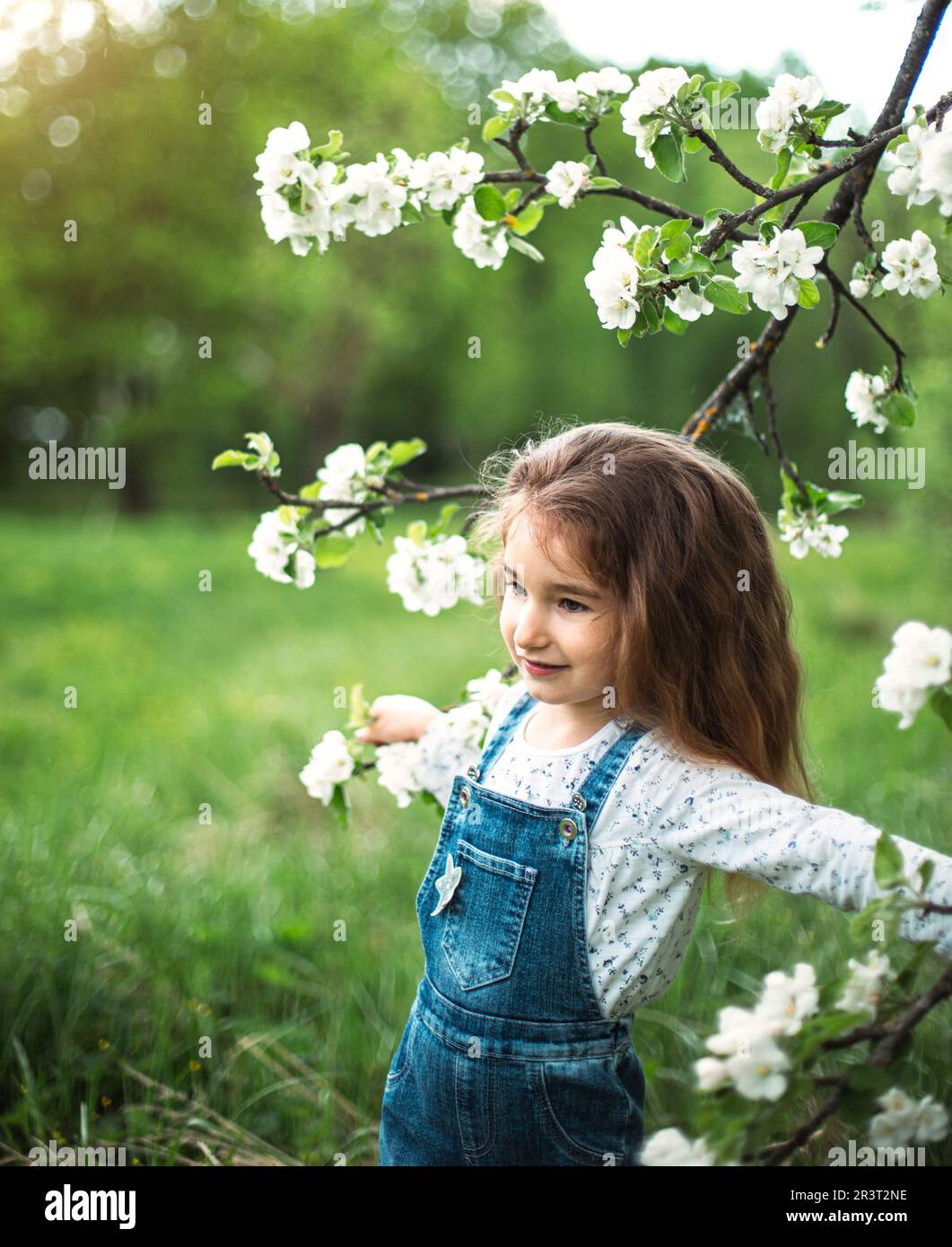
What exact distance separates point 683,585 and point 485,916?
592 mm

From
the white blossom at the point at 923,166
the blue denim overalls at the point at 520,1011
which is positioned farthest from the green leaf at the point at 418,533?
the white blossom at the point at 923,166

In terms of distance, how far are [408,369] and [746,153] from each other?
Result: 8490 millimetres

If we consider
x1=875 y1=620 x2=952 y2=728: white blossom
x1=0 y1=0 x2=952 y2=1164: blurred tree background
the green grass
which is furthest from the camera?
x1=0 y1=0 x2=952 y2=1164: blurred tree background

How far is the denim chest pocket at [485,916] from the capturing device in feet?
5.16

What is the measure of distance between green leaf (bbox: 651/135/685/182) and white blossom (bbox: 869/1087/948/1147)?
1.25 m

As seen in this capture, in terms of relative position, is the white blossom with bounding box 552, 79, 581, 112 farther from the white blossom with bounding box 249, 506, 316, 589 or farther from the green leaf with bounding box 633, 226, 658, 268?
the white blossom with bounding box 249, 506, 316, 589

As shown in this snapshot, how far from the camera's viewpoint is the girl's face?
5.16 ft

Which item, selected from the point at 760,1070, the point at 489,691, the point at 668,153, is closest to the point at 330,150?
the point at 668,153

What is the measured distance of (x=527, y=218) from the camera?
188 centimetres

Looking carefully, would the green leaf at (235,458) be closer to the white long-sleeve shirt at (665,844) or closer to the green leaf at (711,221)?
the white long-sleeve shirt at (665,844)

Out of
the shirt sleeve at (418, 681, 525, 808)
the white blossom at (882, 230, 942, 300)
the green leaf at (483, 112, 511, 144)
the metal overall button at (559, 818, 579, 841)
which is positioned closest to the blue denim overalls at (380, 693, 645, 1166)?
the metal overall button at (559, 818, 579, 841)

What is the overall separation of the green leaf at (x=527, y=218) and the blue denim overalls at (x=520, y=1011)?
929 millimetres

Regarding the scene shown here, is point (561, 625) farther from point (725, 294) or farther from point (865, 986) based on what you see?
point (865, 986)
